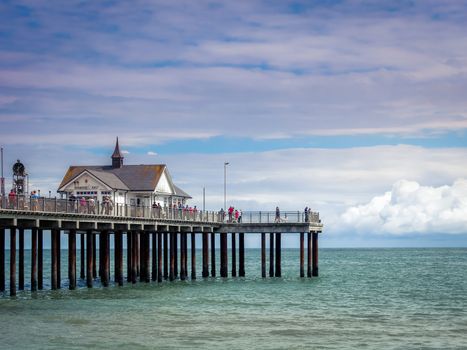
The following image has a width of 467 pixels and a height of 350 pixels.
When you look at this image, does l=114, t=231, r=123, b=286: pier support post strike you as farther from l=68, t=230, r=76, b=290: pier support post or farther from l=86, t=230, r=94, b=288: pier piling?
l=68, t=230, r=76, b=290: pier support post

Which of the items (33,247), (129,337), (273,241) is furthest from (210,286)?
(129,337)

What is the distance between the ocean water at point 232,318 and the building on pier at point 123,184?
843cm

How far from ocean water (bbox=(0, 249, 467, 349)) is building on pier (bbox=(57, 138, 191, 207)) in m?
8.43

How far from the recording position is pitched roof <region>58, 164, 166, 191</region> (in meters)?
68.8

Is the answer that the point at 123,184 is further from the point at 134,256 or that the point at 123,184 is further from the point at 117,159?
the point at 134,256

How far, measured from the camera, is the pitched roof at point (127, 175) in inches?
2709

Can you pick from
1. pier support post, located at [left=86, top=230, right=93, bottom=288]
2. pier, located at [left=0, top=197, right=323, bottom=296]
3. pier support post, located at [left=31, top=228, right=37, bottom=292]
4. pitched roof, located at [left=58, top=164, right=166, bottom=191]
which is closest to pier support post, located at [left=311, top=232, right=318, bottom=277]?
pier, located at [left=0, top=197, right=323, bottom=296]

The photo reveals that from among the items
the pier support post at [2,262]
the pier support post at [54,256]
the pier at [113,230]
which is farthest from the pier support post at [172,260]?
the pier support post at [2,262]

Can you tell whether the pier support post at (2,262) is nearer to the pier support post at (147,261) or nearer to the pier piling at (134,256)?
the pier piling at (134,256)

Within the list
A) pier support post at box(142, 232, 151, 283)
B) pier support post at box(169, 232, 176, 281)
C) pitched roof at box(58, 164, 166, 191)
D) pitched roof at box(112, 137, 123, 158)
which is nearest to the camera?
pier support post at box(142, 232, 151, 283)

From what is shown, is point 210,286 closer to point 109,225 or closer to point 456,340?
point 109,225

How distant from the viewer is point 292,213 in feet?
223

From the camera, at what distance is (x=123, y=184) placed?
7094 cm

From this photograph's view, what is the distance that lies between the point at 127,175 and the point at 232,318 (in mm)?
31897
